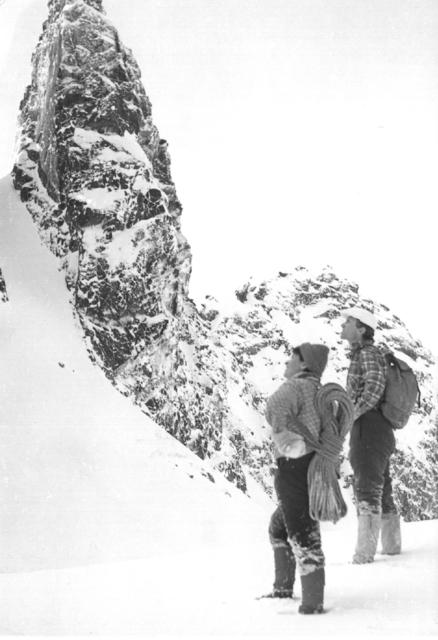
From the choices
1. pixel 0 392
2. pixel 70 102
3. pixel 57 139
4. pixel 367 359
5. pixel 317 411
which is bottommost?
pixel 317 411

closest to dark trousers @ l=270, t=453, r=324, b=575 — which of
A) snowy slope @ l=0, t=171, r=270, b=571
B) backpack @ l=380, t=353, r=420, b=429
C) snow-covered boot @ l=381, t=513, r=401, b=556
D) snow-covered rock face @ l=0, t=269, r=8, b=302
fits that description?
backpack @ l=380, t=353, r=420, b=429

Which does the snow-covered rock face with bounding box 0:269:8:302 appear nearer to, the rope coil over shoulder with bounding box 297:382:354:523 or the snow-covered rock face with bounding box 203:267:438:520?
the rope coil over shoulder with bounding box 297:382:354:523

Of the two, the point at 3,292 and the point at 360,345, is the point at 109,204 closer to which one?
the point at 3,292

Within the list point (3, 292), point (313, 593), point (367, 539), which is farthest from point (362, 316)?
point (3, 292)

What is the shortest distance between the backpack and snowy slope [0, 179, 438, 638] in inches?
40.2

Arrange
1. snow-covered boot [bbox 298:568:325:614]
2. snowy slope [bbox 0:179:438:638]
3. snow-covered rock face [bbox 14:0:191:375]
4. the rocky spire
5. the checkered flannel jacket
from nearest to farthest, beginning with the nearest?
snow-covered boot [bbox 298:568:325:614] < snowy slope [bbox 0:179:438:638] < the checkered flannel jacket < snow-covered rock face [bbox 14:0:191:375] < the rocky spire

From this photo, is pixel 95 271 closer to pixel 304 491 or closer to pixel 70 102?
pixel 70 102

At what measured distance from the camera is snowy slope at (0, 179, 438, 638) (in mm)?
3625

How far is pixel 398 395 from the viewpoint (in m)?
4.92

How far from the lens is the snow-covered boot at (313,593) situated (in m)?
3.43

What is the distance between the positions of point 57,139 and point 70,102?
243cm

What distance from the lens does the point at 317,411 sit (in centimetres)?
371

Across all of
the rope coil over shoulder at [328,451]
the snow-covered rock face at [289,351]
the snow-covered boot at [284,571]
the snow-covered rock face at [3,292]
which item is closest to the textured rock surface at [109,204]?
the snow-covered rock face at [3,292]

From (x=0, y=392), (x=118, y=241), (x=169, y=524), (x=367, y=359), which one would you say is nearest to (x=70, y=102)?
(x=118, y=241)
